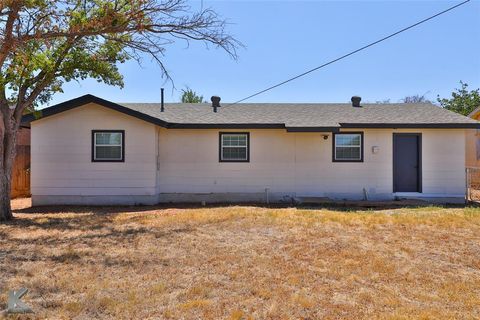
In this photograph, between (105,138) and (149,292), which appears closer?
(149,292)

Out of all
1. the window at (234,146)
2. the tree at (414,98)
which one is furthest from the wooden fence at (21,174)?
the tree at (414,98)

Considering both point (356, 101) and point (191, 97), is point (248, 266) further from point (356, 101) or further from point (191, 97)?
point (191, 97)

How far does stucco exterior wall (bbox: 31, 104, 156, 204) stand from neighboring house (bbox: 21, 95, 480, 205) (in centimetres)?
3

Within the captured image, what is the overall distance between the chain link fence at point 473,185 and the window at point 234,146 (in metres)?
7.37

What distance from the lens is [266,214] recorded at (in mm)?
9125

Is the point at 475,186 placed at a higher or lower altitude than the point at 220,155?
lower

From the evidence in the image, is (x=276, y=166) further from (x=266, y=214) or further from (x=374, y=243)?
(x=374, y=243)

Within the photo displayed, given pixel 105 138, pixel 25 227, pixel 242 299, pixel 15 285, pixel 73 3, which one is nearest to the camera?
pixel 242 299

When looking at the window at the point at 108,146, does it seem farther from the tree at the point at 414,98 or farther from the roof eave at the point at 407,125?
the tree at the point at 414,98

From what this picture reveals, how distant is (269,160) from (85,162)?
19.7 feet

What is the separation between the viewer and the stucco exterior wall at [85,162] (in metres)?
11.3

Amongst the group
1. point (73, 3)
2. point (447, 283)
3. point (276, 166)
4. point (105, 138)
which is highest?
point (73, 3)

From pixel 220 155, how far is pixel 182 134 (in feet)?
4.85

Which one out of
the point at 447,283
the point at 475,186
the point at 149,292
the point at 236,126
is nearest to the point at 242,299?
the point at 149,292
